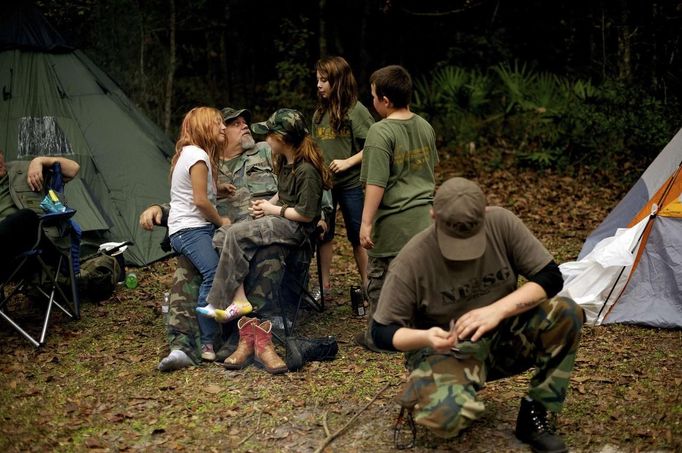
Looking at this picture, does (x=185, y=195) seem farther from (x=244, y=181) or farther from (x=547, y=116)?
(x=547, y=116)

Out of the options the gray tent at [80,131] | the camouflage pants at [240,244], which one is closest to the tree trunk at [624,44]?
the gray tent at [80,131]

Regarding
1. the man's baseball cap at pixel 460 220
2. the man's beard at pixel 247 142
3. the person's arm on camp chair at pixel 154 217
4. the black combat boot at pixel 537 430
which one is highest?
the man's baseball cap at pixel 460 220

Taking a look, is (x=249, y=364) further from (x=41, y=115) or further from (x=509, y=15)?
(x=509, y=15)

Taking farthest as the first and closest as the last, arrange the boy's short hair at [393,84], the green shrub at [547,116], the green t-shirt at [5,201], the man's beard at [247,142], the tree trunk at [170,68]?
1. the green shrub at [547,116]
2. the tree trunk at [170,68]
3. the green t-shirt at [5,201]
4. the man's beard at [247,142]
5. the boy's short hair at [393,84]

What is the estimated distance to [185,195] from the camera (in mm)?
5066

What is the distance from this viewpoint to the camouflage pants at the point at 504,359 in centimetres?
337

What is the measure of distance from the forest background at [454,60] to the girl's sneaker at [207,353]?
13.4ft

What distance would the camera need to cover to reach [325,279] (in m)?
6.06

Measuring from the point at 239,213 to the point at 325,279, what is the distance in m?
0.90

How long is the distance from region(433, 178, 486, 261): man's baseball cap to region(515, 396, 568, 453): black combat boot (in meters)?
0.77

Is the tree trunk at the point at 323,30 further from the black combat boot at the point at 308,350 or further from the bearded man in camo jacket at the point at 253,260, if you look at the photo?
the black combat boot at the point at 308,350

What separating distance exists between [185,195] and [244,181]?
→ 0.61 m

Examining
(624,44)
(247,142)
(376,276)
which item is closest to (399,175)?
(376,276)

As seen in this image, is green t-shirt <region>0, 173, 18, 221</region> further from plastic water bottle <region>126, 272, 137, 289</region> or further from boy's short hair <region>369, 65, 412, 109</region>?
boy's short hair <region>369, 65, 412, 109</region>
